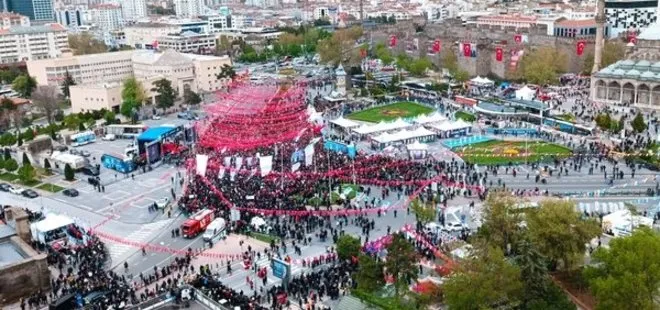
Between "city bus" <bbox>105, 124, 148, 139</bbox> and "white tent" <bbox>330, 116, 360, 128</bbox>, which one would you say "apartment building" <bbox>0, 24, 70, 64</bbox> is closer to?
"city bus" <bbox>105, 124, 148, 139</bbox>

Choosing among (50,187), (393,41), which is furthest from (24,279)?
(393,41)

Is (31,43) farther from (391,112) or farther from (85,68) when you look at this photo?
(391,112)

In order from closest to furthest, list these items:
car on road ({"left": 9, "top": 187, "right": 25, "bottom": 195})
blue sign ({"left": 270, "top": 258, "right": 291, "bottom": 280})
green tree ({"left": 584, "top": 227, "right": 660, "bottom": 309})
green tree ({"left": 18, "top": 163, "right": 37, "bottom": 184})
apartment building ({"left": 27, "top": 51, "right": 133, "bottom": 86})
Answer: green tree ({"left": 584, "top": 227, "right": 660, "bottom": 309}) < blue sign ({"left": 270, "top": 258, "right": 291, "bottom": 280}) < car on road ({"left": 9, "top": 187, "right": 25, "bottom": 195}) < green tree ({"left": 18, "top": 163, "right": 37, "bottom": 184}) < apartment building ({"left": 27, "top": 51, "right": 133, "bottom": 86})

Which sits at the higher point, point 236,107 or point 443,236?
point 236,107

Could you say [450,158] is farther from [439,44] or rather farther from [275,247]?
[439,44]

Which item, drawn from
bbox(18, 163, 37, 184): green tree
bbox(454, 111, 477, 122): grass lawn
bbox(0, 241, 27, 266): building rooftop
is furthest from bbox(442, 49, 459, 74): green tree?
bbox(0, 241, 27, 266): building rooftop

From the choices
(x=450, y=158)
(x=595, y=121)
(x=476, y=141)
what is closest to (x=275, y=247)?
(x=450, y=158)

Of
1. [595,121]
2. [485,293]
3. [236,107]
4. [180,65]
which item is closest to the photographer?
[485,293]
